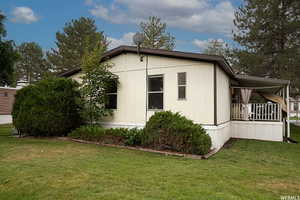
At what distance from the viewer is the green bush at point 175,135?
6559mm

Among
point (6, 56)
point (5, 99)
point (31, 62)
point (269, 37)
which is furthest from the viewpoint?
point (31, 62)

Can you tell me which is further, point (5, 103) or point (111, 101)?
point (5, 103)

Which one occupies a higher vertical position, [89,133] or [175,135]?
[175,135]

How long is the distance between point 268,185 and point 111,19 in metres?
17.5

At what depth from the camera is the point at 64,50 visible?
27547 mm

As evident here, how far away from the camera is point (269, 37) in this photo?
52.1 ft

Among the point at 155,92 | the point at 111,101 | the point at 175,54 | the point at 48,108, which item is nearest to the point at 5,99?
the point at 48,108

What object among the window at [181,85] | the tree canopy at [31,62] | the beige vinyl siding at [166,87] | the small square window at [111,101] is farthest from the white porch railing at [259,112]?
the tree canopy at [31,62]

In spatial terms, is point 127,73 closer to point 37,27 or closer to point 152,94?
point 152,94

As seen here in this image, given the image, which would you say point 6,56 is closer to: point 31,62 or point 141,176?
point 141,176

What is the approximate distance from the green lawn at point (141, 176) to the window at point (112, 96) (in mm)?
3235

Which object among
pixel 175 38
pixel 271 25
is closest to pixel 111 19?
pixel 175 38

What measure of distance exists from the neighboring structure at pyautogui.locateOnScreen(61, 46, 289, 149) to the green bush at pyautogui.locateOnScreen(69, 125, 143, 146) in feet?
2.55

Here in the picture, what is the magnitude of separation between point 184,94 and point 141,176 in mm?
4208
